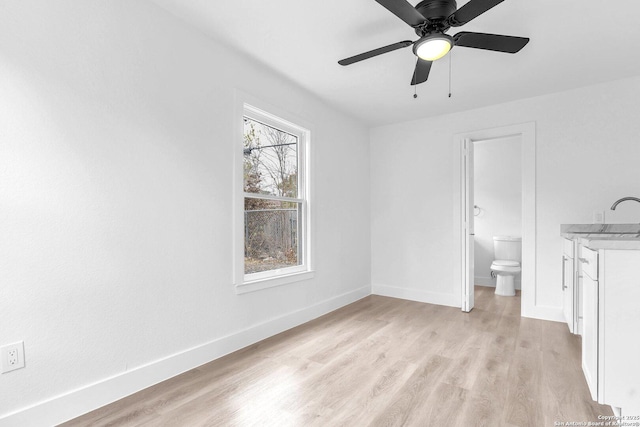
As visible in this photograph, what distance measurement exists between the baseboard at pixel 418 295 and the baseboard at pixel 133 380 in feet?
5.88

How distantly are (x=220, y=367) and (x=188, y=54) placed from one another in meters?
2.25

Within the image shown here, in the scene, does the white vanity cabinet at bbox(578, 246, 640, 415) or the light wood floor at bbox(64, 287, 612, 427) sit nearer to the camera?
the white vanity cabinet at bbox(578, 246, 640, 415)

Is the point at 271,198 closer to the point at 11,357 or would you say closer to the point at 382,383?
the point at 382,383

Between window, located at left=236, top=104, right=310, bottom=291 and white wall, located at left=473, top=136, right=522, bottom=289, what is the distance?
3.41m

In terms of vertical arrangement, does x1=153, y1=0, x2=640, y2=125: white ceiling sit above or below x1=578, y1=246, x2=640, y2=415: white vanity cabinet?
above

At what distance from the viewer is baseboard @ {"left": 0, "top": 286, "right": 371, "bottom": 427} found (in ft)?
5.33

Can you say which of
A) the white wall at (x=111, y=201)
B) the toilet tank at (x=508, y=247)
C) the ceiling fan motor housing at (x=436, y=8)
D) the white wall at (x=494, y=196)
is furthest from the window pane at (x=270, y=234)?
the white wall at (x=494, y=196)

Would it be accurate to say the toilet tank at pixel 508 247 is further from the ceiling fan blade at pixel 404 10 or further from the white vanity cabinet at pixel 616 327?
the ceiling fan blade at pixel 404 10

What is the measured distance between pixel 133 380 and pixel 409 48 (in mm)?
3015

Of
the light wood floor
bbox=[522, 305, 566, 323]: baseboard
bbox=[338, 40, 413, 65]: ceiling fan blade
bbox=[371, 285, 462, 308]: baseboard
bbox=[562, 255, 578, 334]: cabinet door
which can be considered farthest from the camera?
bbox=[371, 285, 462, 308]: baseboard

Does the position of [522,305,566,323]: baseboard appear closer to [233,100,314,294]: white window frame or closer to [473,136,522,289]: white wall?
[473,136,522,289]: white wall

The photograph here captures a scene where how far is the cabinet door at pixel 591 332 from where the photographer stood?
168 cm

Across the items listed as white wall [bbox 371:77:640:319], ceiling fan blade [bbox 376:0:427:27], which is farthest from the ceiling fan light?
white wall [bbox 371:77:640:319]

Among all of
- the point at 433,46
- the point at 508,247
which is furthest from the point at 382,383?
the point at 508,247
